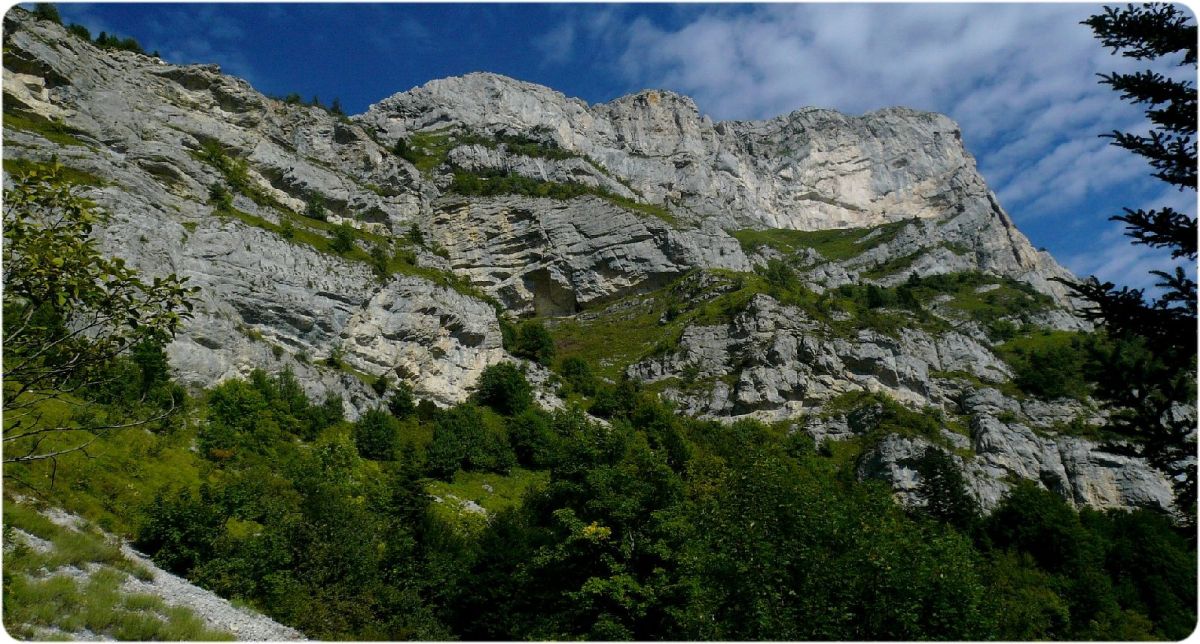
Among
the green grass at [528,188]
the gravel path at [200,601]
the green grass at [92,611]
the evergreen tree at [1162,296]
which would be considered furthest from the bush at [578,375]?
the evergreen tree at [1162,296]

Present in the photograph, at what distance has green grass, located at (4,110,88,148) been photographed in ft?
176

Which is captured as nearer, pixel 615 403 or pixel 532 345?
pixel 615 403

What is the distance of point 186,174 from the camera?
205ft

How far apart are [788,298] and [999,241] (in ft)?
303

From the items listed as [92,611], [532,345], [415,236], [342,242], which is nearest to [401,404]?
[342,242]

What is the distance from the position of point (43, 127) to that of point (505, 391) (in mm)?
44915

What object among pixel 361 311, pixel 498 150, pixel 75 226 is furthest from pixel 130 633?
pixel 498 150

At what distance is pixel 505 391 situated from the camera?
63594 mm

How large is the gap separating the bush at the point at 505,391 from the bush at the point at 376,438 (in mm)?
14643

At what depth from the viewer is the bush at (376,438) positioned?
4656cm

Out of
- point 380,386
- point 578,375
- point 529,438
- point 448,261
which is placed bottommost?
point 529,438

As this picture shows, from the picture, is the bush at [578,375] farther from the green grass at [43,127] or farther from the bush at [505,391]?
the green grass at [43,127]

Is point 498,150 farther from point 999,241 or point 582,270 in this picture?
point 999,241

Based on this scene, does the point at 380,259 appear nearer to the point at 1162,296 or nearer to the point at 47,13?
the point at 47,13
